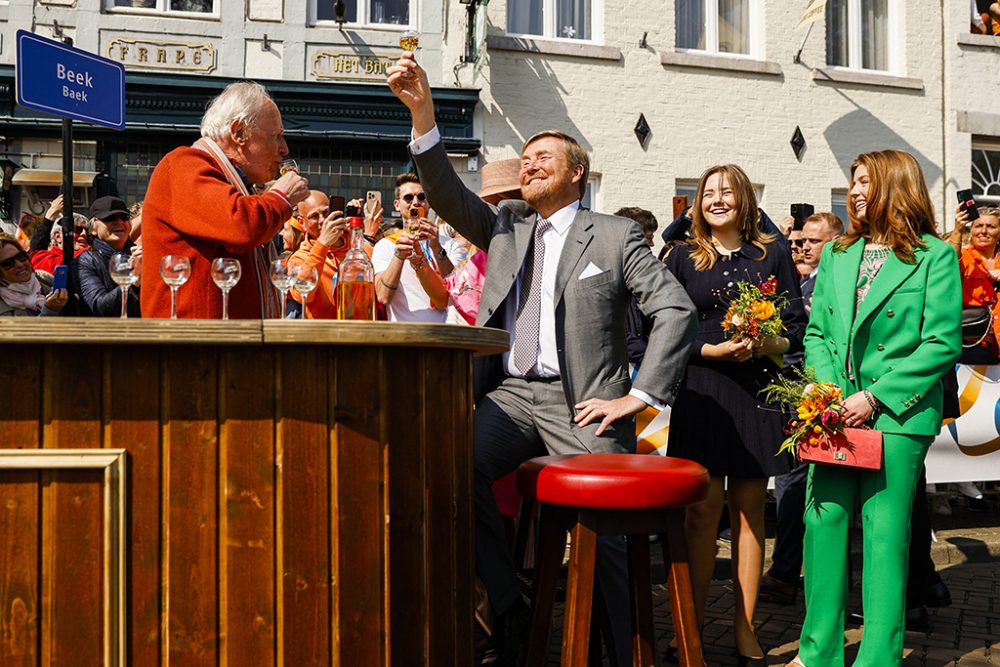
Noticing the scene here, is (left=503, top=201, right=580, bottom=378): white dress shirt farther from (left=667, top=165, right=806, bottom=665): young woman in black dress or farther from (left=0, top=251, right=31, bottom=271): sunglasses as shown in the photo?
(left=0, top=251, right=31, bottom=271): sunglasses

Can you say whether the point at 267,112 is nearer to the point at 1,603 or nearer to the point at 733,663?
the point at 1,603

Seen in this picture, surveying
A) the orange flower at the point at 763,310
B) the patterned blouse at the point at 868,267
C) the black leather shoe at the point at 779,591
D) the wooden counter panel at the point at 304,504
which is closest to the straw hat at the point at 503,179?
the orange flower at the point at 763,310

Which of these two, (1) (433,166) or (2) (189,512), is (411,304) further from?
(2) (189,512)

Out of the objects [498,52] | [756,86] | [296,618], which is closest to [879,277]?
[296,618]

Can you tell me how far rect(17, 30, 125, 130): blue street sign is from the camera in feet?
17.5

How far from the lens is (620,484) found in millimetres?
3076

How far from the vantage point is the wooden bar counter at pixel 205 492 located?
98.0 inches

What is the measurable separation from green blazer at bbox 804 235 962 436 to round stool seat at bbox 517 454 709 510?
1.04 meters

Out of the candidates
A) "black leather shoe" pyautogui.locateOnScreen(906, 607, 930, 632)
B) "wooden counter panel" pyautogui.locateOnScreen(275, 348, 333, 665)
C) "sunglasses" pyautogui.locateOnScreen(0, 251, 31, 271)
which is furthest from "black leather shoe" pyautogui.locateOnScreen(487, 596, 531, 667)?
"sunglasses" pyautogui.locateOnScreen(0, 251, 31, 271)

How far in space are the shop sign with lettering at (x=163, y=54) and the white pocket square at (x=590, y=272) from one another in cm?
993

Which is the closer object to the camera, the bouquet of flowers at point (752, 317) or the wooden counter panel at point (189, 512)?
the wooden counter panel at point (189, 512)

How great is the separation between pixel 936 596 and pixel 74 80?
5.60 metres

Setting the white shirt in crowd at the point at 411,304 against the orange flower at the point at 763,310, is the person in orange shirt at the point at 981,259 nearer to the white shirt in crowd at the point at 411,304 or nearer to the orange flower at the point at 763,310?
the orange flower at the point at 763,310

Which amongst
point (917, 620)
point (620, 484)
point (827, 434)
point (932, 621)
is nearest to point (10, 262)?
point (620, 484)
